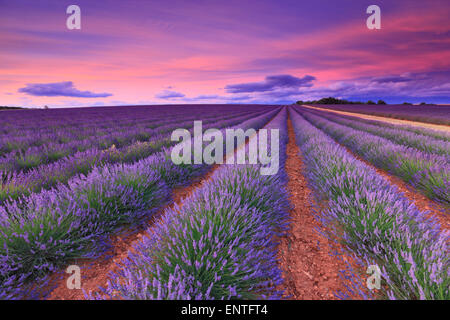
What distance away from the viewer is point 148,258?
4.92ft

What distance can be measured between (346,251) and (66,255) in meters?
2.70

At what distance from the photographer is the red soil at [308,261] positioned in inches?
65.9

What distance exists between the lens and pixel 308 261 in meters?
2.02

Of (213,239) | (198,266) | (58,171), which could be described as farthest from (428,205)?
(58,171)

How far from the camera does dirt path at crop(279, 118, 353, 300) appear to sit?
5.49 ft

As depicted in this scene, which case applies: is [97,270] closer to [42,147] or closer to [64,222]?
[64,222]

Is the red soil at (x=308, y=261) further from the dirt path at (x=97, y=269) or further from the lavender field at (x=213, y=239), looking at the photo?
the dirt path at (x=97, y=269)

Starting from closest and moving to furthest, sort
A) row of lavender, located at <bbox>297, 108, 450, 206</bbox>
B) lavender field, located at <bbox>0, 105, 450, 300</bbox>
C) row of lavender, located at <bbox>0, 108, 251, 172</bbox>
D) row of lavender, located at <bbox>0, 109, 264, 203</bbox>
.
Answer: lavender field, located at <bbox>0, 105, 450, 300</bbox> → row of lavender, located at <bbox>0, 109, 264, 203</bbox> → row of lavender, located at <bbox>297, 108, 450, 206</bbox> → row of lavender, located at <bbox>0, 108, 251, 172</bbox>

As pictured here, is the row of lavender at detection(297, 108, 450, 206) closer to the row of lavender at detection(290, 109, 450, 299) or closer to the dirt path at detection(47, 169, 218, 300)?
the row of lavender at detection(290, 109, 450, 299)

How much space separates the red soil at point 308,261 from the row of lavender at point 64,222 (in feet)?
6.29

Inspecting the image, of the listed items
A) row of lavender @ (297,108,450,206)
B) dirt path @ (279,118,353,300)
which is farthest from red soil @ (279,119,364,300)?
row of lavender @ (297,108,450,206)
